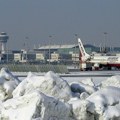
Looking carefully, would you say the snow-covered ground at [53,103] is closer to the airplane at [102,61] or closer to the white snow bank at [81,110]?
the white snow bank at [81,110]

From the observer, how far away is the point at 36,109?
10953mm

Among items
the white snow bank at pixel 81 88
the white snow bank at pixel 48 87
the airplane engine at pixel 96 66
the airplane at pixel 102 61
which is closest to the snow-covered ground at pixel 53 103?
the white snow bank at pixel 48 87

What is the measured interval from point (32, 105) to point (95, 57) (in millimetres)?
86602

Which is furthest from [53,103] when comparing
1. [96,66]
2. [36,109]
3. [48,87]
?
[96,66]

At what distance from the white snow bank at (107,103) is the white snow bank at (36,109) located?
0.77 meters

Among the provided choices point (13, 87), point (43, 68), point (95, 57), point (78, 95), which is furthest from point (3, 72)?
point (95, 57)

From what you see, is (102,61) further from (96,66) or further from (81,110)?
(81,110)

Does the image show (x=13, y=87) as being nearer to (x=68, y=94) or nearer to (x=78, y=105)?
(x=68, y=94)

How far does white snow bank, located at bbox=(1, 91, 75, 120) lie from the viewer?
1088 centimetres

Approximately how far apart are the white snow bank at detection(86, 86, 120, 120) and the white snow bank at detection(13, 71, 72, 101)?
1.00m

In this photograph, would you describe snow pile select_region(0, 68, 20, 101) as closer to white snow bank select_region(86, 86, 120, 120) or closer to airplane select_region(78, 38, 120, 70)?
white snow bank select_region(86, 86, 120, 120)

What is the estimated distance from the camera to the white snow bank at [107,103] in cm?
1163

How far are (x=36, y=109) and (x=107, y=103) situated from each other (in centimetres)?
214

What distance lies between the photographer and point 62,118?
11359 millimetres
